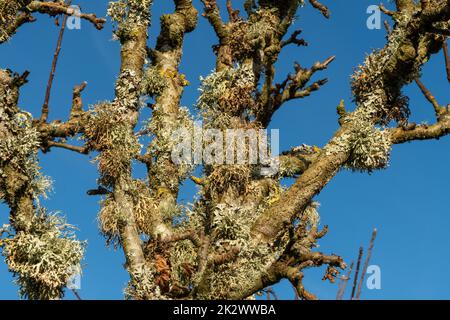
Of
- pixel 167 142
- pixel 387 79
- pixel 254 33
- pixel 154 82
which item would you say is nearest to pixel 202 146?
pixel 167 142

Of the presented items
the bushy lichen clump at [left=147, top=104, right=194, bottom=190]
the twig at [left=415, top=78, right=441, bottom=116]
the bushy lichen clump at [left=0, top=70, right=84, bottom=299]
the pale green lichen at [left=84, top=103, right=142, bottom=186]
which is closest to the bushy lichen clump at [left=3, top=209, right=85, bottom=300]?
the bushy lichen clump at [left=0, top=70, right=84, bottom=299]

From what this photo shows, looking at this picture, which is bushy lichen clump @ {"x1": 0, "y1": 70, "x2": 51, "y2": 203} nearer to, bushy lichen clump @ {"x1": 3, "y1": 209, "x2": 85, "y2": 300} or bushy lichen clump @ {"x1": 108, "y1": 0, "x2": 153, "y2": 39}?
bushy lichen clump @ {"x1": 3, "y1": 209, "x2": 85, "y2": 300}

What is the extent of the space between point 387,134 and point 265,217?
2916 millimetres

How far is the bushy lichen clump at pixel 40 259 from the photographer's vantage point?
33.8ft

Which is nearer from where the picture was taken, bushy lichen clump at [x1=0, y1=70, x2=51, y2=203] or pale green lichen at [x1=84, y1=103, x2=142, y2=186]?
bushy lichen clump at [x1=0, y1=70, x2=51, y2=203]

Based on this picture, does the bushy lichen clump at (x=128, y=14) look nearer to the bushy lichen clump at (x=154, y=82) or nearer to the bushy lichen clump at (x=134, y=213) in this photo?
the bushy lichen clump at (x=154, y=82)

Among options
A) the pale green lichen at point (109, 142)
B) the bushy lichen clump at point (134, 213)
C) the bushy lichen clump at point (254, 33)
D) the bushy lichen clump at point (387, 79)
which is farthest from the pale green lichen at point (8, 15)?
the bushy lichen clump at point (387, 79)

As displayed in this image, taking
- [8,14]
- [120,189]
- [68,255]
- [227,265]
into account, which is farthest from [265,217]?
[8,14]

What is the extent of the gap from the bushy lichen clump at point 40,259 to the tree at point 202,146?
0.06ft

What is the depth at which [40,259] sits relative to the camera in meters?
10.4

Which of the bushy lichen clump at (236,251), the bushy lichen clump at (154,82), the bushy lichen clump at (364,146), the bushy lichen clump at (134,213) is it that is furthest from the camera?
the bushy lichen clump at (154,82)

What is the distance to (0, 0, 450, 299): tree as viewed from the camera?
10312 mm

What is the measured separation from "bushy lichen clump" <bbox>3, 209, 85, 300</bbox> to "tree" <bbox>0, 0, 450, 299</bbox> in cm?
2

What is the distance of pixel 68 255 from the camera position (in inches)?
417
